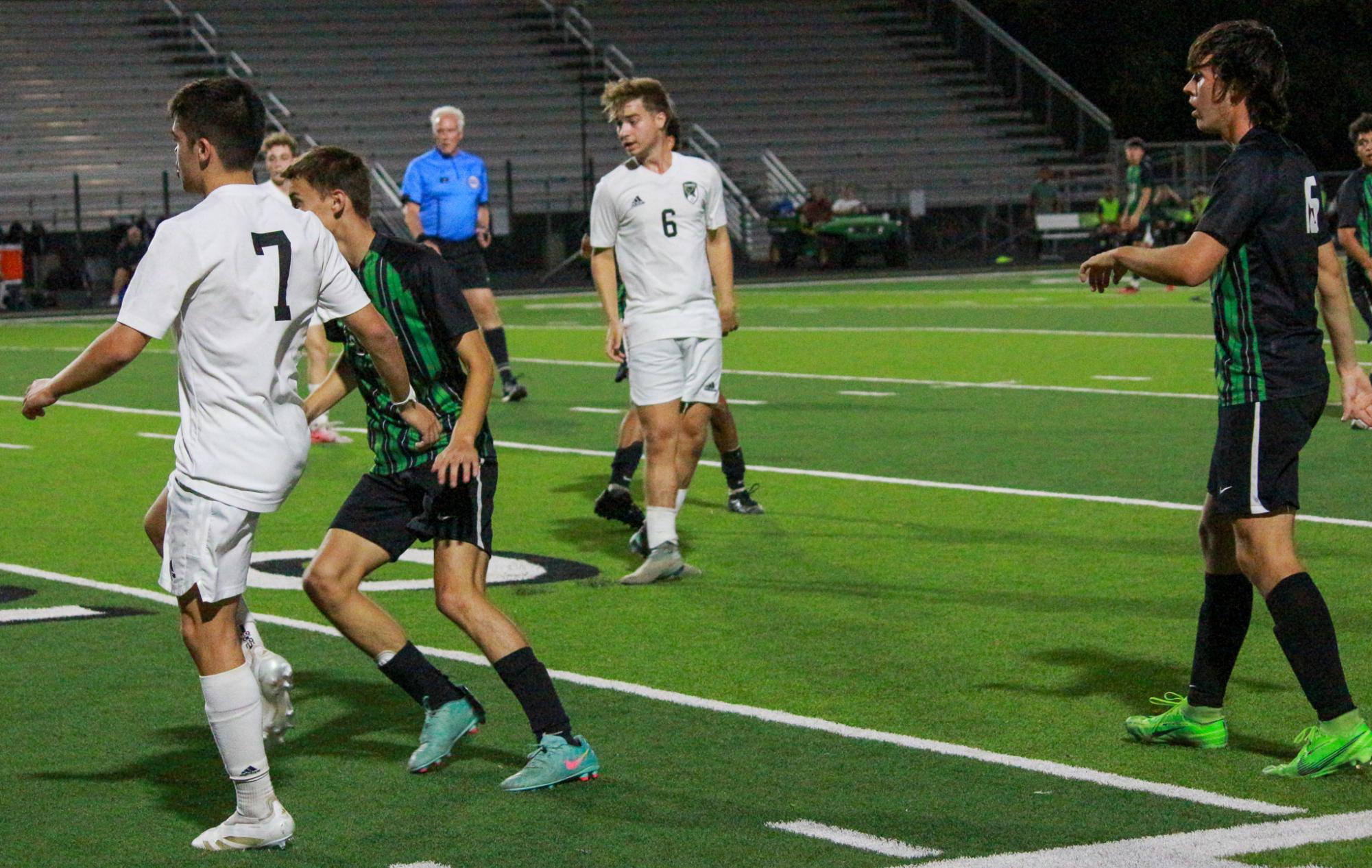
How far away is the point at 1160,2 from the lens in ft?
170

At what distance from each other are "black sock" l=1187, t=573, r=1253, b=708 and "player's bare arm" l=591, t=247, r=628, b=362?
155 inches

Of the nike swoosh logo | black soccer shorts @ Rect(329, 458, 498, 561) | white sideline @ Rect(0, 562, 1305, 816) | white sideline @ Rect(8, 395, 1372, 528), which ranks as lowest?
white sideline @ Rect(8, 395, 1372, 528)

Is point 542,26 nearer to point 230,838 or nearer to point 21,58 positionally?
point 21,58

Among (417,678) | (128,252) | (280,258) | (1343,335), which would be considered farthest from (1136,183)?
(280,258)

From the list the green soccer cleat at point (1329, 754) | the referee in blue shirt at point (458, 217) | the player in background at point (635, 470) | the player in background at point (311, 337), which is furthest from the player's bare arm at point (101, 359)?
the referee in blue shirt at point (458, 217)

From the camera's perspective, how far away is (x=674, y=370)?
30.7 feet

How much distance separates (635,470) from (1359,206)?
592 cm

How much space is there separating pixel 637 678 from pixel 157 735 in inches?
62.1

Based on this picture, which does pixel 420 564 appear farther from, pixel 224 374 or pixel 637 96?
pixel 224 374

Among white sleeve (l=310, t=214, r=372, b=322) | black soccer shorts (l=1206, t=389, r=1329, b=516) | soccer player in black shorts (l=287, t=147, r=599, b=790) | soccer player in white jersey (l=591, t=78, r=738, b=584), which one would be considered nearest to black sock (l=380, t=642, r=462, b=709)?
soccer player in black shorts (l=287, t=147, r=599, b=790)

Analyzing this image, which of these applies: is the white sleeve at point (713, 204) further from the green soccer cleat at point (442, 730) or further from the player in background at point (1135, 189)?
the player in background at point (1135, 189)

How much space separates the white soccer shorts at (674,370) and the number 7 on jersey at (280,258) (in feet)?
13.4

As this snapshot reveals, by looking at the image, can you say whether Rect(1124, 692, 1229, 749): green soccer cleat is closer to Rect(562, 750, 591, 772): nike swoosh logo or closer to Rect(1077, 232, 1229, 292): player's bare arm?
Rect(1077, 232, 1229, 292): player's bare arm

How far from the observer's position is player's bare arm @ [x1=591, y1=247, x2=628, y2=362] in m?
9.66
